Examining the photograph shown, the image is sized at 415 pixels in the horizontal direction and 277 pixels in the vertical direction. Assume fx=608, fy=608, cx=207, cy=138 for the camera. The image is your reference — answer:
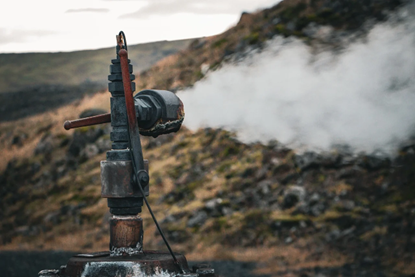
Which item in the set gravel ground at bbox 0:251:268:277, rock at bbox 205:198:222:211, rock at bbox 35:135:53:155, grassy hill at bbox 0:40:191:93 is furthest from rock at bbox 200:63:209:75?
grassy hill at bbox 0:40:191:93

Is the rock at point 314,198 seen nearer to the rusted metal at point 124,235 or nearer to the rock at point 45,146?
the rusted metal at point 124,235

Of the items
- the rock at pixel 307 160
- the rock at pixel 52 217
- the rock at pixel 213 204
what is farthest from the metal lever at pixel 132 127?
the rock at pixel 52 217

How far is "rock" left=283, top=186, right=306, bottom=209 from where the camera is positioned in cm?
2200

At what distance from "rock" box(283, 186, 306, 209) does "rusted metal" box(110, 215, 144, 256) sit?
15896 mm

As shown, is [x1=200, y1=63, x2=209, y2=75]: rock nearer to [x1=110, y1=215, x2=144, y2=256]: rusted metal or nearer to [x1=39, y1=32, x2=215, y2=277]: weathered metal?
[x1=39, y1=32, x2=215, y2=277]: weathered metal

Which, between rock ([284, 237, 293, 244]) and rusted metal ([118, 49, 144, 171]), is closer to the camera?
rusted metal ([118, 49, 144, 171])

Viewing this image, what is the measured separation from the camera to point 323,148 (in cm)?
2327

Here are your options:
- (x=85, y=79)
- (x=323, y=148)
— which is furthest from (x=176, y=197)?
(x=85, y=79)

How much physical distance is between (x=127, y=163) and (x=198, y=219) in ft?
54.2

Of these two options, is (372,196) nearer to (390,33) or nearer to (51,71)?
(390,33)

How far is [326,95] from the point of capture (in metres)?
23.0

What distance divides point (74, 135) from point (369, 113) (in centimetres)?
1756

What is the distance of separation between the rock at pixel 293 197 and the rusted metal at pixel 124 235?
15.9m

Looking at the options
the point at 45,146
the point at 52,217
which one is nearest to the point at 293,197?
the point at 52,217
